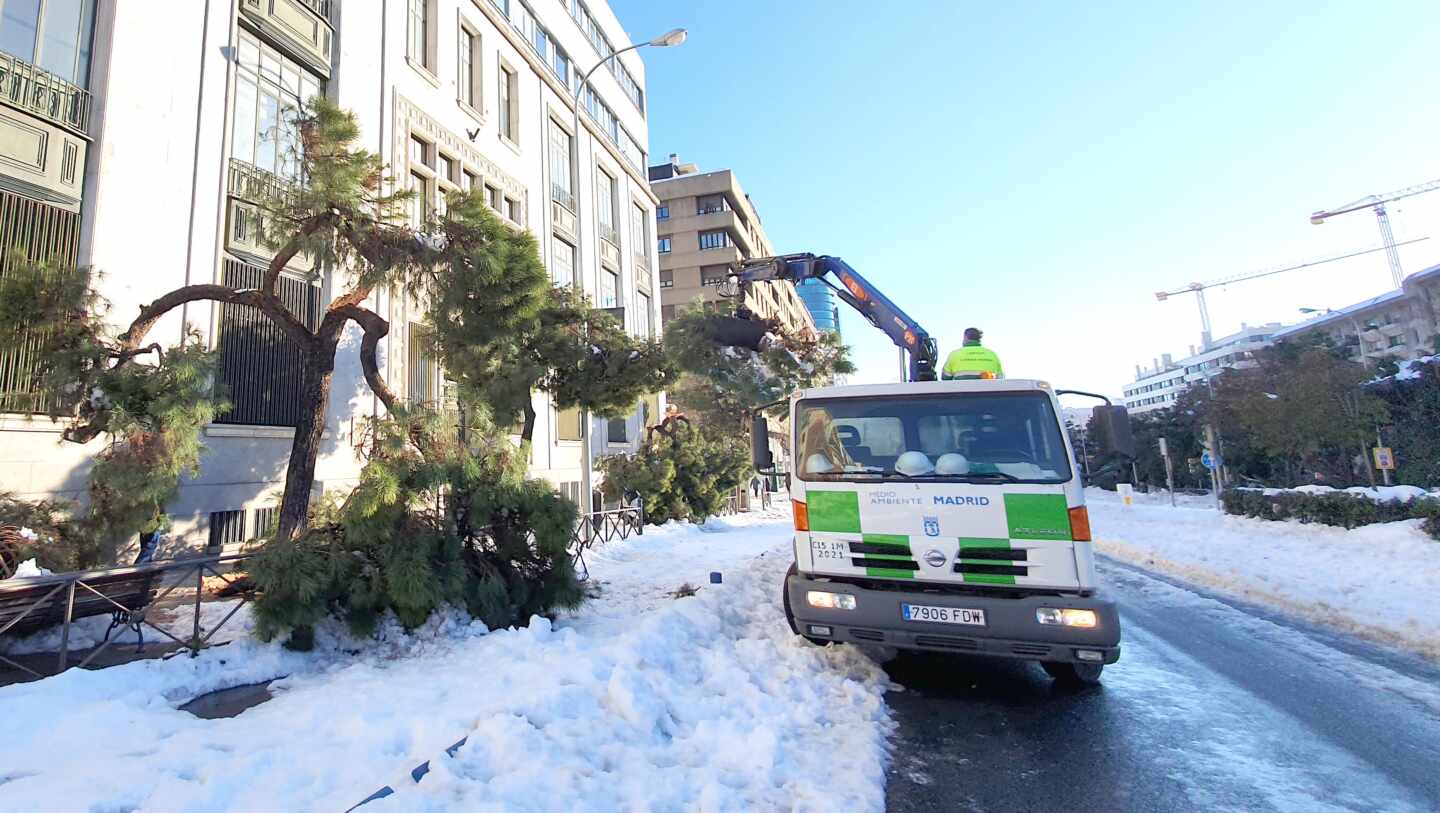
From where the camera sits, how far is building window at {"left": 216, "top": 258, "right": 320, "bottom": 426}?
387 inches

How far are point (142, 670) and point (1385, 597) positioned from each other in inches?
494

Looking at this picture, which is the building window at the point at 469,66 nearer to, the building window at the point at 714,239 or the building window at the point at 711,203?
the building window at the point at 714,239

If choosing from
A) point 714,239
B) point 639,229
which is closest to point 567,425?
point 639,229

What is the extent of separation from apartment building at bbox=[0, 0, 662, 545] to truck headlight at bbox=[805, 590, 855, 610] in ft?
16.9

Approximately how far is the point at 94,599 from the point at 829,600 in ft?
20.3

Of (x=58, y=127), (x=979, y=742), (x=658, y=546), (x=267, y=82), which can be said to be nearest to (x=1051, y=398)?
(x=979, y=742)

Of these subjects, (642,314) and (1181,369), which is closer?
(642,314)

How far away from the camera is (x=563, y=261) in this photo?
2081 cm

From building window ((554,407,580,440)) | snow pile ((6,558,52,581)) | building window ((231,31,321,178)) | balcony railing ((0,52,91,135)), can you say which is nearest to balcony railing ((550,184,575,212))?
building window ((554,407,580,440))

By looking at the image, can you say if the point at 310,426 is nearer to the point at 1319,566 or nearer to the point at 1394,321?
the point at 1319,566

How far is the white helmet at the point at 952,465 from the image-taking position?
15.9 feet

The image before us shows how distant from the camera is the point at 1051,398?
5129 millimetres

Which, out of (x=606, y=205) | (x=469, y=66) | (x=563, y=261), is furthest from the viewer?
(x=606, y=205)

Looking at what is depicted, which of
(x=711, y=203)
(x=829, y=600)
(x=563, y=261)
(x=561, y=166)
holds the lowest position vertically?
(x=829, y=600)
